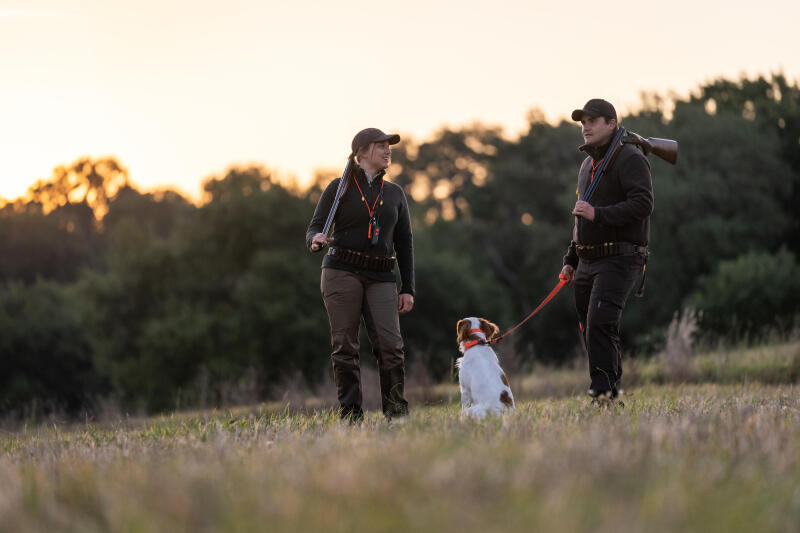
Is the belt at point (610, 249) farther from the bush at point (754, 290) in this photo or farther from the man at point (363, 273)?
the bush at point (754, 290)

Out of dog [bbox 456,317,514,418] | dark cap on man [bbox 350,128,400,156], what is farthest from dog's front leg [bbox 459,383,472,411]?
dark cap on man [bbox 350,128,400,156]

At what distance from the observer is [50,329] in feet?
138

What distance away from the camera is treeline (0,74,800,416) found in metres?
33.0

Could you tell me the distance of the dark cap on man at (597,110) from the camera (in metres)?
7.07

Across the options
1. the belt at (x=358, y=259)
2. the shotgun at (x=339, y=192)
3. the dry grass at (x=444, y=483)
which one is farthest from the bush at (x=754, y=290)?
the dry grass at (x=444, y=483)

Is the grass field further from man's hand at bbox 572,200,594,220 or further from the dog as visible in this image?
man's hand at bbox 572,200,594,220

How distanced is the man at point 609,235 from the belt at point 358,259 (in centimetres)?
162

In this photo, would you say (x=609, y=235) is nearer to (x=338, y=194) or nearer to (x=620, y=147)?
(x=620, y=147)

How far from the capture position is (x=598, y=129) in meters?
7.11

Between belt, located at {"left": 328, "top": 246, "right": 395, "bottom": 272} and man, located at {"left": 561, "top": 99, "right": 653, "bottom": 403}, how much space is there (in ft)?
5.33

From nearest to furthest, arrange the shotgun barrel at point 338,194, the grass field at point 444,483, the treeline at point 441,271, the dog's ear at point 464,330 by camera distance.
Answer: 1. the grass field at point 444,483
2. the dog's ear at point 464,330
3. the shotgun barrel at point 338,194
4. the treeline at point 441,271

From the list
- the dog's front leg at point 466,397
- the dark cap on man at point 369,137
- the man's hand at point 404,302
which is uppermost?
the dark cap on man at point 369,137

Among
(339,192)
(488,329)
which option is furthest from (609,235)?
(339,192)

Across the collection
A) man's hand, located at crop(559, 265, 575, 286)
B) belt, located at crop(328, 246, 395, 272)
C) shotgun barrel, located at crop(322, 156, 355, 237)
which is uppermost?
shotgun barrel, located at crop(322, 156, 355, 237)
